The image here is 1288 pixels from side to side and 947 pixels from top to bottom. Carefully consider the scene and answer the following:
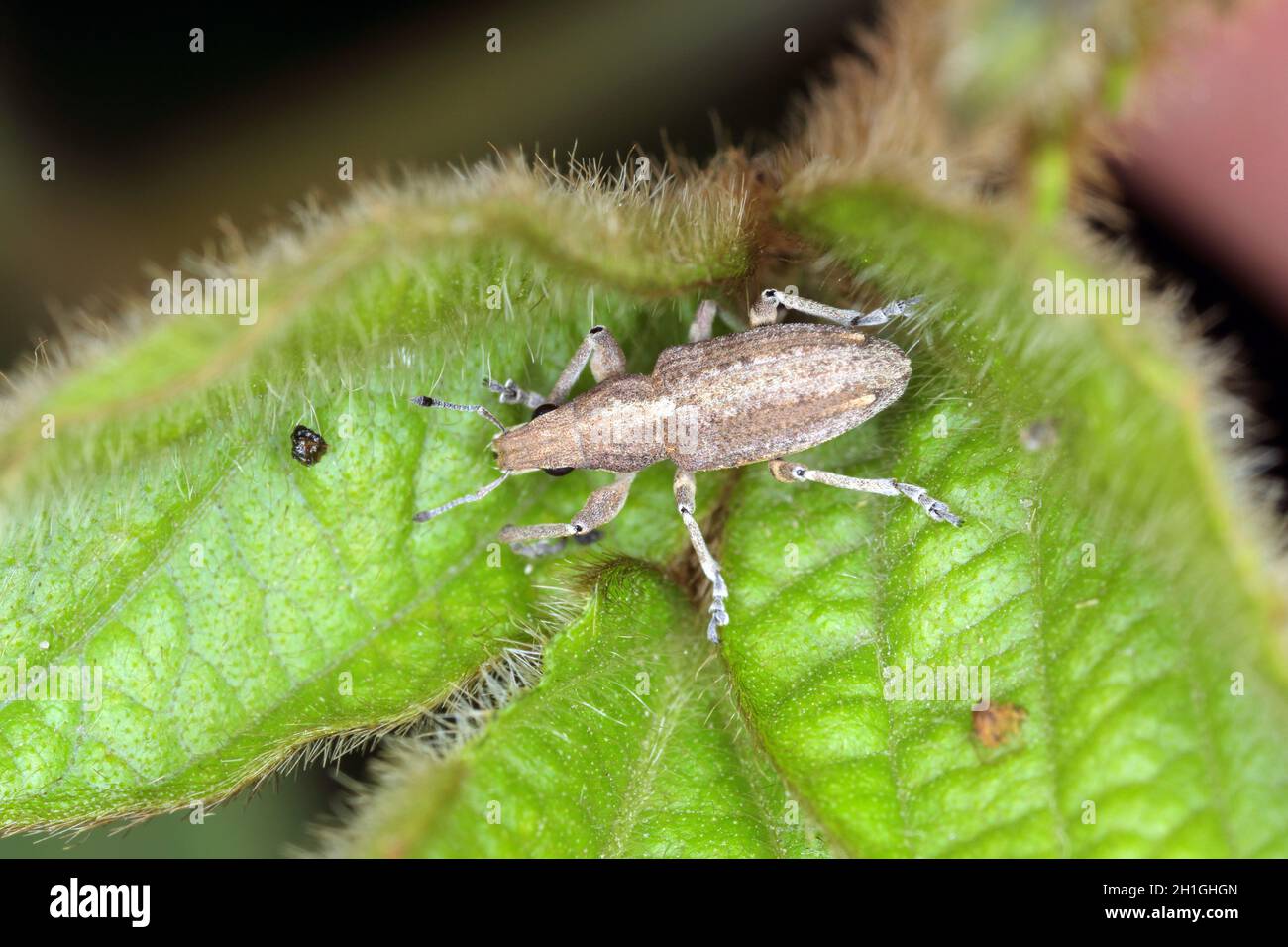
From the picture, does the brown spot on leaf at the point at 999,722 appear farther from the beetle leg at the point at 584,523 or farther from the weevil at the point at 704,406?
the beetle leg at the point at 584,523

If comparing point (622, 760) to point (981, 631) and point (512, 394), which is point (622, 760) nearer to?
point (981, 631)

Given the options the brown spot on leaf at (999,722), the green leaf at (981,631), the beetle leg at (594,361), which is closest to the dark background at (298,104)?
the beetle leg at (594,361)

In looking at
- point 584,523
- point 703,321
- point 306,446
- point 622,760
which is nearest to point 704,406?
point 703,321

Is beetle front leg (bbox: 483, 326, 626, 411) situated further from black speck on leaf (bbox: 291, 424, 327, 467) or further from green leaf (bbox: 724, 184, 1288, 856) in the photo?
green leaf (bbox: 724, 184, 1288, 856)

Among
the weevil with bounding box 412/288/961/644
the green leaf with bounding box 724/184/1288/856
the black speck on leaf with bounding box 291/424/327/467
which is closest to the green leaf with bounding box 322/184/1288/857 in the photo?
the green leaf with bounding box 724/184/1288/856

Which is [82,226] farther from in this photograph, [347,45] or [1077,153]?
[1077,153]

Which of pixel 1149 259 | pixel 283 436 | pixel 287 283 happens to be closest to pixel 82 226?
pixel 283 436
